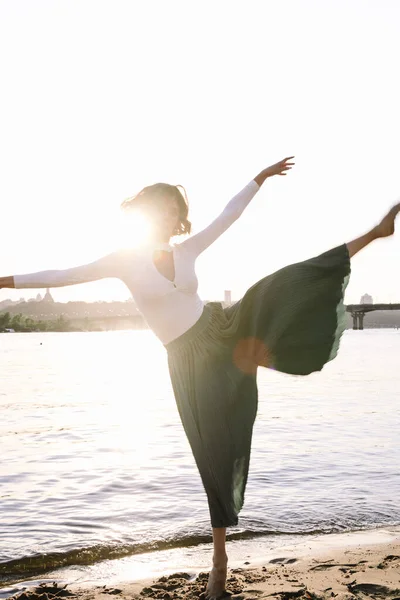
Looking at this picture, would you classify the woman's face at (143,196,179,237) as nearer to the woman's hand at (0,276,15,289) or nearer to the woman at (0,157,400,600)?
the woman at (0,157,400,600)

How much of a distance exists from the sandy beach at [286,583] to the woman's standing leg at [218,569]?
0.09m

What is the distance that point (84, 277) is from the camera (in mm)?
4887

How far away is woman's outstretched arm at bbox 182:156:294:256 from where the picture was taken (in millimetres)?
5223

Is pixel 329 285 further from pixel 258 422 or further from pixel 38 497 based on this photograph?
Result: pixel 258 422

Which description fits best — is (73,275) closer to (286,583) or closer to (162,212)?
(162,212)

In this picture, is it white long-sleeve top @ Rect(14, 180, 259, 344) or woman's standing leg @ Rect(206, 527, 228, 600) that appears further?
woman's standing leg @ Rect(206, 527, 228, 600)

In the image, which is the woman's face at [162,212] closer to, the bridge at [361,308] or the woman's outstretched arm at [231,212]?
the woman's outstretched arm at [231,212]

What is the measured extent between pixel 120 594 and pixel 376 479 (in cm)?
600

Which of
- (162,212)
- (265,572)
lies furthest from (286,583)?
(162,212)

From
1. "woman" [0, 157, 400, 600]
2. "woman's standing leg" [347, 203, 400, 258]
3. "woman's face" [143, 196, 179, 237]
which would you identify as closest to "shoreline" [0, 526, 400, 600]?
"woman" [0, 157, 400, 600]

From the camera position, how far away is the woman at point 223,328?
5.04 meters

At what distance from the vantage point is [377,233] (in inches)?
198

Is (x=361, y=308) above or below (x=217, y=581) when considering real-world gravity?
above

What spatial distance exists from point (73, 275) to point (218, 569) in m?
2.31
